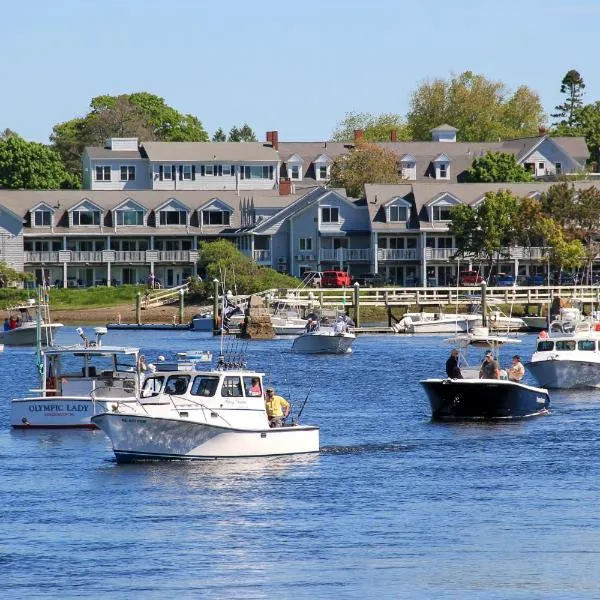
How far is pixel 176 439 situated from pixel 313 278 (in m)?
88.7

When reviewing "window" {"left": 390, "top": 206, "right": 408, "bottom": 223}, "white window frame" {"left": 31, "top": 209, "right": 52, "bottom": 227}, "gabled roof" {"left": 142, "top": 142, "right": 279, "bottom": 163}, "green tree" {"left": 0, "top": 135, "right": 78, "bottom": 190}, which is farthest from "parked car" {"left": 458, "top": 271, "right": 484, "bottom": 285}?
"green tree" {"left": 0, "top": 135, "right": 78, "bottom": 190}

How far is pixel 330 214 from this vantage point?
14400 centimetres

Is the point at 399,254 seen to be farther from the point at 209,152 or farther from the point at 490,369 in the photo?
the point at 490,369

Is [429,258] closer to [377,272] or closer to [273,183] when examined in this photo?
[377,272]

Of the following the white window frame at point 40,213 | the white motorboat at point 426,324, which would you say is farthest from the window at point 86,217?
the white motorboat at point 426,324

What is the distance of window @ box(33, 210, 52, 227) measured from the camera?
144 meters

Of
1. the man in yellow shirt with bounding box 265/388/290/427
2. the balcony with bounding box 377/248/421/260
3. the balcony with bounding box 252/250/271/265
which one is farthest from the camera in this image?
the balcony with bounding box 252/250/271/265

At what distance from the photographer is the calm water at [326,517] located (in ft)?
110

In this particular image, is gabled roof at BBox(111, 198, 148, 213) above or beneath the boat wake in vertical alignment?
above

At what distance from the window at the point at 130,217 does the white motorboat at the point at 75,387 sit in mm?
91194

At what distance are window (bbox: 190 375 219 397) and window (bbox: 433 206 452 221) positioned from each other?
316 ft

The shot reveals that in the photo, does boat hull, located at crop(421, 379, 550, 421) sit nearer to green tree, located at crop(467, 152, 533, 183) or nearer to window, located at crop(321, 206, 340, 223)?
window, located at crop(321, 206, 340, 223)

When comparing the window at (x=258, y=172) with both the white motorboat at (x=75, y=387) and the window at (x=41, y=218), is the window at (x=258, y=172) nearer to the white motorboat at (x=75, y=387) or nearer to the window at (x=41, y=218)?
the window at (x=41, y=218)

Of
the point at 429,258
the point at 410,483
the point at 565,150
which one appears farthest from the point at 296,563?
the point at 565,150
